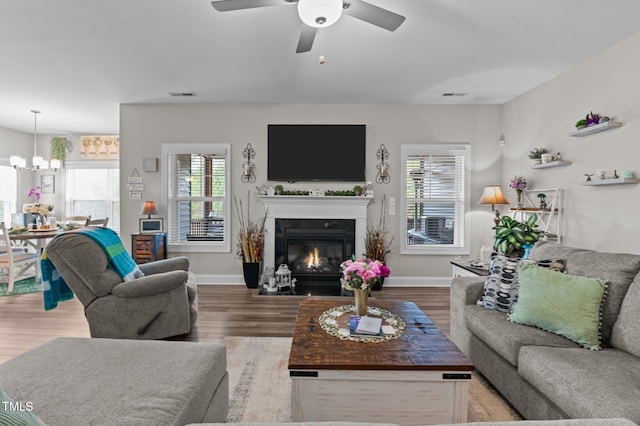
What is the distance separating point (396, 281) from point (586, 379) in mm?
3447

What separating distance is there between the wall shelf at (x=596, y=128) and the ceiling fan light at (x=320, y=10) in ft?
8.90

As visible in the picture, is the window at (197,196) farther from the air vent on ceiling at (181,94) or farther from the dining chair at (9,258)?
the dining chair at (9,258)

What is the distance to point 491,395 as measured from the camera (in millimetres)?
2043

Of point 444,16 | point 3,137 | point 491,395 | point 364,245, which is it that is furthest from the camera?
point 3,137

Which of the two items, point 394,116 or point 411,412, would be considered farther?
point 394,116

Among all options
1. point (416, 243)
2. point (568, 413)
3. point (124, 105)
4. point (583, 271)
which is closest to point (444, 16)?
point (583, 271)

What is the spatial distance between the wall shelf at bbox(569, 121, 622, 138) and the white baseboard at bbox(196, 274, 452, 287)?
248 centimetres

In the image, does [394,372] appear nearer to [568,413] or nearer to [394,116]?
[568,413]

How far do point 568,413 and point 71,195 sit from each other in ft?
27.5

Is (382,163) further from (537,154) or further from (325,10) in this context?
(325,10)

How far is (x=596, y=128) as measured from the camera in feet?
10.0

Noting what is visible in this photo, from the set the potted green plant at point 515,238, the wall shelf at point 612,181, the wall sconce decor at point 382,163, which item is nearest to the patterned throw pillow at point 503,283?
the potted green plant at point 515,238

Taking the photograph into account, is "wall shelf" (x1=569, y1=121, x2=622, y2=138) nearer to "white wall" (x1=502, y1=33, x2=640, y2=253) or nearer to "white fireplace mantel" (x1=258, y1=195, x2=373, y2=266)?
"white wall" (x1=502, y1=33, x2=640, y2=253)

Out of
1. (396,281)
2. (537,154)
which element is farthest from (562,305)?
(396,281)
